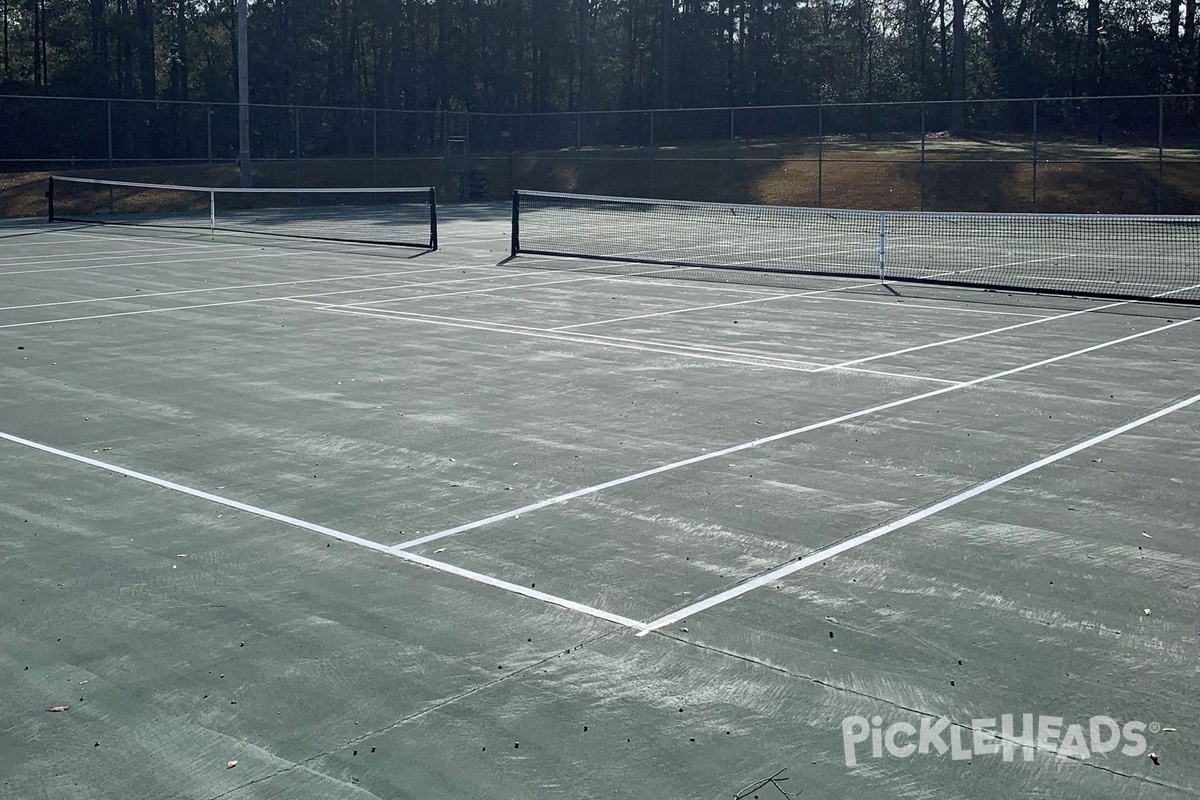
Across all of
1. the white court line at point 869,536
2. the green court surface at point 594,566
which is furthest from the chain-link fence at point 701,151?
the white court line at point 869,536

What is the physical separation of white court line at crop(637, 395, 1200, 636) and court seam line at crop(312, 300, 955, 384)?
293cm

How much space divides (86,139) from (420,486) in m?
50.0

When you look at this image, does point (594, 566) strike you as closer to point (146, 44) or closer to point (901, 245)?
point (901, 245)

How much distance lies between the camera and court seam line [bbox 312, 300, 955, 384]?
48.4ft

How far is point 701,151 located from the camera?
59094 mm

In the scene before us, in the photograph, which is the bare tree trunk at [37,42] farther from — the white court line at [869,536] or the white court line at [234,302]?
the white court line at [869,536]

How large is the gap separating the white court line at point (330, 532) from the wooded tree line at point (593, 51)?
60.4 metres

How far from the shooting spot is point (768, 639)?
6.74m

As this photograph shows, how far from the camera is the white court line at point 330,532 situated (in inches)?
284

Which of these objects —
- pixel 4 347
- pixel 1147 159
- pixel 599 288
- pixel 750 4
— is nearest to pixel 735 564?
Result: pixel 4 347

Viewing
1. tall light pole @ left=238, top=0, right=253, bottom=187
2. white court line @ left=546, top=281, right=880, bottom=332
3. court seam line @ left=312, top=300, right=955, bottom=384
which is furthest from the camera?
tall light pole @ left=238, top=0, right=253, bottom=187

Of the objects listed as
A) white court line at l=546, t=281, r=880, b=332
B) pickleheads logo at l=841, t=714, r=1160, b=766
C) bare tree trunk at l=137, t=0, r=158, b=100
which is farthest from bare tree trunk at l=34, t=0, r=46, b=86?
pickleheads logo at l=841, t=714, r=1160, b=766

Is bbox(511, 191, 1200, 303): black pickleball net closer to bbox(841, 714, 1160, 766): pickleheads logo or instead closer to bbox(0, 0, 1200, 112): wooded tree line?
bbox(841, 714, 1160, 766): pickleheads logo

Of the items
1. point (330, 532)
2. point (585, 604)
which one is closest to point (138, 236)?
point (330, 532)
